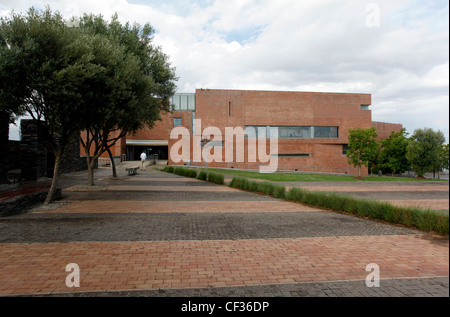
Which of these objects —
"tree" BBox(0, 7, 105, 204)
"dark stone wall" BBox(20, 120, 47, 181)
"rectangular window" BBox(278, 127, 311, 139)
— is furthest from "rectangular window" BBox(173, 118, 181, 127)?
"tree" BBox(0, 7, 105, 204)

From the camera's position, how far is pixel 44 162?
18109 mm

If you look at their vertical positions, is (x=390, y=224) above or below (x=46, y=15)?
below

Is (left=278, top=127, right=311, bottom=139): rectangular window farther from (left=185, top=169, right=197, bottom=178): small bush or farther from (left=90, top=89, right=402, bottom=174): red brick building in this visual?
(left=185, top=169, right=197, bottom=178): small bush

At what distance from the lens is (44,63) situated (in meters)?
8.41

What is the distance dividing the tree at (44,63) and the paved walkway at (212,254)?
3688 millimetres

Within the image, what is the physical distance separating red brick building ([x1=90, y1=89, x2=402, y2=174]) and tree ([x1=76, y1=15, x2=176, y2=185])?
75.0ft

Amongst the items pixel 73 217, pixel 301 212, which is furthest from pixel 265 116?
pixel 73 217

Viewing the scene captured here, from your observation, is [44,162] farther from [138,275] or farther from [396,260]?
[396,260]

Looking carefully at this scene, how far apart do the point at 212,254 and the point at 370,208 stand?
6.01m

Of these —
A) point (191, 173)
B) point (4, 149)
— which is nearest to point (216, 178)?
point (191, 173)

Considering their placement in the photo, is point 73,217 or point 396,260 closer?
point 396,260

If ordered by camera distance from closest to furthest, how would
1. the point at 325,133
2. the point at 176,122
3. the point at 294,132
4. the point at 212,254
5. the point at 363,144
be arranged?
the point at 212,254 < the point at 363,144 < the point at 294,132 < the point at 325,133 < the point at 176,122

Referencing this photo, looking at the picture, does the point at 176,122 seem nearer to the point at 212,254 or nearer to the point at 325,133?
the point at 325,133
